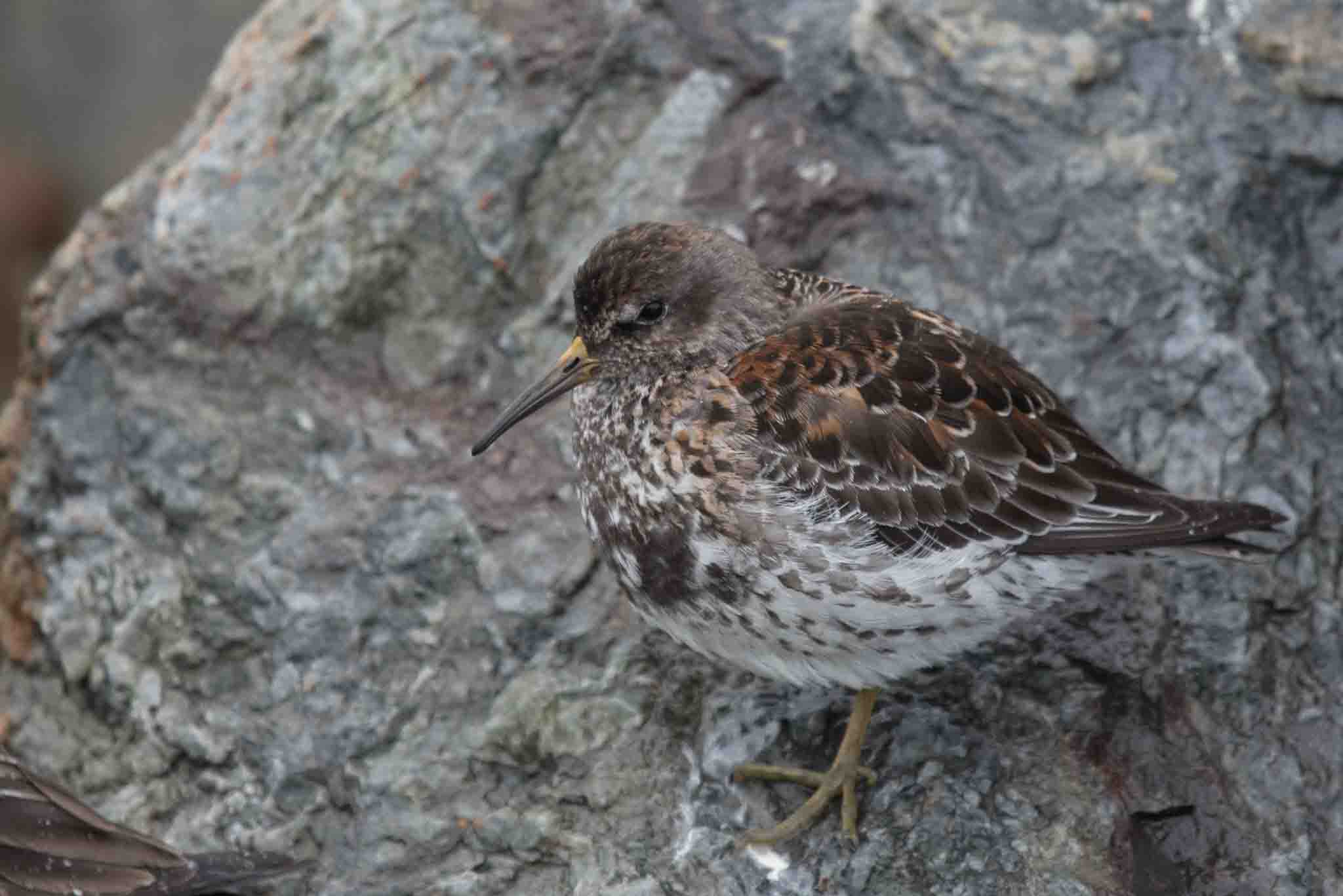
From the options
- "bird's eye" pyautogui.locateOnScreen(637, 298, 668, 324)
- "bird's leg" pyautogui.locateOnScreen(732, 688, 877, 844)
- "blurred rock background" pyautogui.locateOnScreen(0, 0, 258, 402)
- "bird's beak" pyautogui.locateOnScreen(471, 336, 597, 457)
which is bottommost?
"bird's leg" pyautogui.locateOnScreen(732, 688, 877, 844)

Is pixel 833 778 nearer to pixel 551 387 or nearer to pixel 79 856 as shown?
pixel 551 387

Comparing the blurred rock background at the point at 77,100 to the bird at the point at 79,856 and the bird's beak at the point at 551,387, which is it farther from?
the bird at the point at 79,856

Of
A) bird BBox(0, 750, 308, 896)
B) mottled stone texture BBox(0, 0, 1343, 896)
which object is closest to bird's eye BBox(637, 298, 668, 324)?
mottled stone texture BBox(0, 0, 1343, 896)

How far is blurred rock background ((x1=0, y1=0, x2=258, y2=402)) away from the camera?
10.8 metres

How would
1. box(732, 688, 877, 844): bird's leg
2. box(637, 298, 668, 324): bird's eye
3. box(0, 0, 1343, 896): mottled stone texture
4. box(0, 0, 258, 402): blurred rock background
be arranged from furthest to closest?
1. box(0, 0, 258, 402): blurred rock background
2. box(637, 298, 668, 324): bird's eye
3. box(0, 0, 1343, 896): mottled stone texture
4. box(732, 688, 877, 844): bird's leg

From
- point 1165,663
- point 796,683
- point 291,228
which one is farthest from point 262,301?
point 1165,663

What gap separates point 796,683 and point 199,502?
2.45m

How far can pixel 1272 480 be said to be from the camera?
5594 mm

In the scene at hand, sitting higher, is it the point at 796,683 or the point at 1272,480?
the point at 796,683

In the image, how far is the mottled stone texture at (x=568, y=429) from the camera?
4.94m

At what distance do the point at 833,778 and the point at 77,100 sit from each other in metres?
8.56

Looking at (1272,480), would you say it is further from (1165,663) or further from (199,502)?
(199,502)

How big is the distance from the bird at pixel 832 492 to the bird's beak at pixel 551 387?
154 mm

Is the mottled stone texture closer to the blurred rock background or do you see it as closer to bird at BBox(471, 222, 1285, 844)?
bird at BBox(471, 222, 1285, 844)
